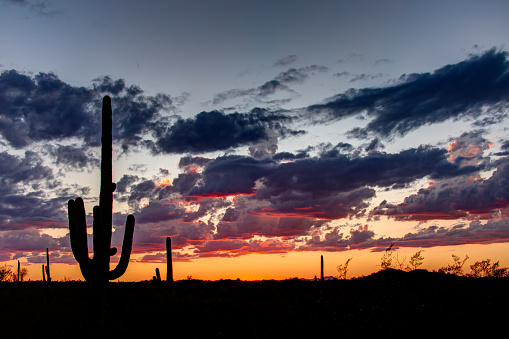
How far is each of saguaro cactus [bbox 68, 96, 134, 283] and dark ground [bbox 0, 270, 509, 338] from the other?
102cm

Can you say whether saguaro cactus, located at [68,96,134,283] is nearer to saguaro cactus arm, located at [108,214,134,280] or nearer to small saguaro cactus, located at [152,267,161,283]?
saguaro cactus arm, located at [108,214,134,280]

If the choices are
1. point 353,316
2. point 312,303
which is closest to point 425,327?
point 353,316

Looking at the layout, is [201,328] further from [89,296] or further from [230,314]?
[89,296]

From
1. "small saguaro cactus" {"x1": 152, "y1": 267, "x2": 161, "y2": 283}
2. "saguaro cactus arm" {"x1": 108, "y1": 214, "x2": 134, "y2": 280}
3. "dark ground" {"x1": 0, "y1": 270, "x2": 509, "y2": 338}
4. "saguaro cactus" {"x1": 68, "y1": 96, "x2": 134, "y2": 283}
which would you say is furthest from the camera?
"small saguaro cactus" {"x1": 152, "y1": 267, "x2": 161, "y2": 283}

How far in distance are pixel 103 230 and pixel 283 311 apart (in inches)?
302

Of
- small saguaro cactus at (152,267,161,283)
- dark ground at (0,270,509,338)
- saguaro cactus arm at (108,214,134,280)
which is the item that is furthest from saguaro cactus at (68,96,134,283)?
small saguaro cactus at (152,267,161,283)

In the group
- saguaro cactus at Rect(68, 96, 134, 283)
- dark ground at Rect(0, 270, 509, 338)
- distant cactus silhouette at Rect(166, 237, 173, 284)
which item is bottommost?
dark ground at Rect(0, 270, 509, 338)

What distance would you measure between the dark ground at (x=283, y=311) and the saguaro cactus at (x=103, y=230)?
1022mm

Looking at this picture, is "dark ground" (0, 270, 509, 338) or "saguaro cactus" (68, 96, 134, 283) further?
"saguaro cactus" (68, 96, 134, 283)

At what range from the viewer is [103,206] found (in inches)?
639

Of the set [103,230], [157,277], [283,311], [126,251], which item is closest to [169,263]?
[157,277]

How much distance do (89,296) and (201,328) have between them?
8.38 metres

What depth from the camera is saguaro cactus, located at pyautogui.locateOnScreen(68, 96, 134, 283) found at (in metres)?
14.9

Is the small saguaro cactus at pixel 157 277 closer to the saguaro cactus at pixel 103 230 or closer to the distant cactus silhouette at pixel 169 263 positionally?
the distant cactus silhouette at pixel 169 263
